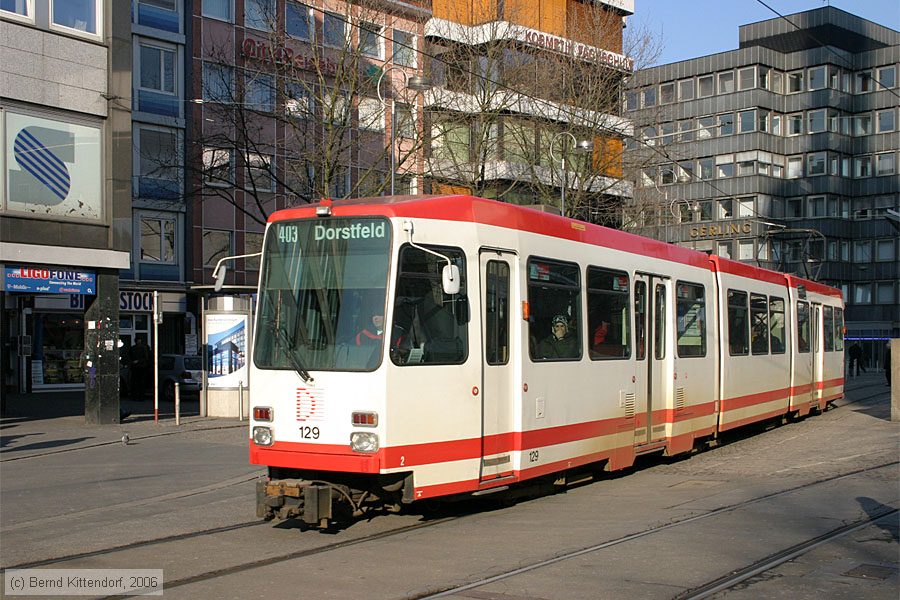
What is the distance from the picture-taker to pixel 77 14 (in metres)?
21.7

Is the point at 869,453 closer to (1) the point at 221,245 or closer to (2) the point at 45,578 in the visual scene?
(2) the point at 45,578

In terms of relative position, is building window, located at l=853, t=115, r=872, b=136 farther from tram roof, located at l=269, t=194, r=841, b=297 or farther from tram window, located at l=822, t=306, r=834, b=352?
tram roof, located at l=269, t=194, r=841, b=297

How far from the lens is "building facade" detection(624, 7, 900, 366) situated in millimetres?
70562

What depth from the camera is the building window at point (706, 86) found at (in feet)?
236

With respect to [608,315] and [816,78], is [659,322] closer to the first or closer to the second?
[608,315]

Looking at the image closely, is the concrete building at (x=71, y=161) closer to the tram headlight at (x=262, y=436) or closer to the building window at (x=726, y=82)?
the tram headlight at (x=262, y=436)

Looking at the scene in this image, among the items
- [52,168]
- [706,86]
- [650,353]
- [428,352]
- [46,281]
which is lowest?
[650,353]

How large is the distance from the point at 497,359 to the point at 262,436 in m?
2.55

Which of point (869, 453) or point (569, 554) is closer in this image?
point (569, 554)

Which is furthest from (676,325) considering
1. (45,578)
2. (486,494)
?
(45,578)

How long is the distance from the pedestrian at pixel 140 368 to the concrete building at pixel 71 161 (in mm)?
9284

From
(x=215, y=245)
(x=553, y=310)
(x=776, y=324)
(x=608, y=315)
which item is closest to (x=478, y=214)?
(x=553, y=310)

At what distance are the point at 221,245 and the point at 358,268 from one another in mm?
30710

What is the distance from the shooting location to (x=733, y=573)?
8242 mm
